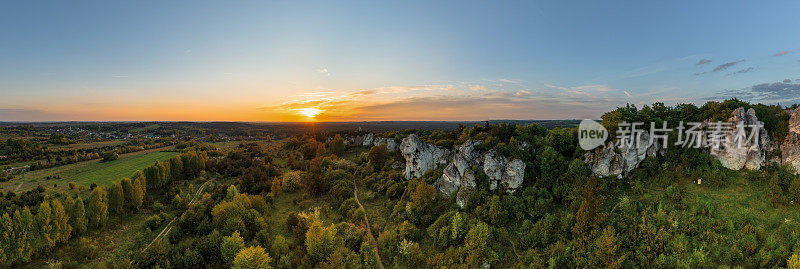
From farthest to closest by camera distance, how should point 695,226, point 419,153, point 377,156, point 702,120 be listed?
point 377,156 < point 419,153 < point 702,120 < point 695,226

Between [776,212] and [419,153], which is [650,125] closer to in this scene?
[776,212]

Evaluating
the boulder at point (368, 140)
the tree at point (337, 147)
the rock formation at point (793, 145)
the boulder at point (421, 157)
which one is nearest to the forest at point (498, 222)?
the rock formation at point (793, 145)

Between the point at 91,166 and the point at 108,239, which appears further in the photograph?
the point at 91,166

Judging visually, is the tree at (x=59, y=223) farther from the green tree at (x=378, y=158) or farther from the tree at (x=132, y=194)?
the green tree at (x=378, y=158)

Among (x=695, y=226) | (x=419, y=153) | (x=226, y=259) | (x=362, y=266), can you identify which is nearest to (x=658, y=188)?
(x=695, y=226)

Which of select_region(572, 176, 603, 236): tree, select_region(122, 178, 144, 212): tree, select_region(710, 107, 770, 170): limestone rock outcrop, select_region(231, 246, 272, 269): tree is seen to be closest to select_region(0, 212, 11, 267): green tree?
select_region(122, 178, 144, 212): tree

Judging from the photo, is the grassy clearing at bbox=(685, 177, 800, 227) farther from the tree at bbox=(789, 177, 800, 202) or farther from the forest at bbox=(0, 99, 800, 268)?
the tree at bbox=(789, 177, 800, 202)

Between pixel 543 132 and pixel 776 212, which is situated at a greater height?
pixel 543 132

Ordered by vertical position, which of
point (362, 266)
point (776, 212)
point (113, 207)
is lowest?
point (362, 266)
